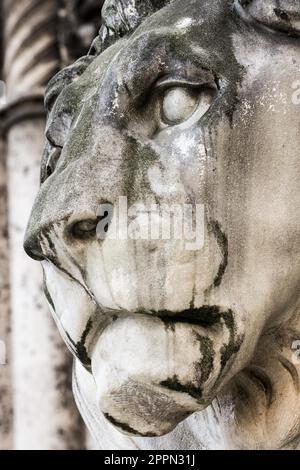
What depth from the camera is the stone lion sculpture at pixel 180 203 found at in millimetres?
881

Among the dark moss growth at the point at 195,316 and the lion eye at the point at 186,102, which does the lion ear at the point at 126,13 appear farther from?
the dark moss growth at the point at 195,316

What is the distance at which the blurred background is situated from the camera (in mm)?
1774

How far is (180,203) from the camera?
0.88 m

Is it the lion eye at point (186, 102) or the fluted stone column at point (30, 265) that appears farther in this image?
the fluted stone column at point (30, 265)

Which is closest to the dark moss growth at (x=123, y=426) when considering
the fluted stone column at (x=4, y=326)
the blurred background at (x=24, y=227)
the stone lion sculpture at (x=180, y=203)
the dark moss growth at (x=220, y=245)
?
the stone lion sculpture at (x=180, y=203)

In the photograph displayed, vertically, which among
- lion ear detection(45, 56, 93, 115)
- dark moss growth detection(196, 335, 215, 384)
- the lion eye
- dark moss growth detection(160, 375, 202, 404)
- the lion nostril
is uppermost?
lion ear detection(45, 56, 93, 115)

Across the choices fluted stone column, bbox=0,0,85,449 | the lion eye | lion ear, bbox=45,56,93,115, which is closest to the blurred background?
fluted stone column, bbox=0,0,85,449

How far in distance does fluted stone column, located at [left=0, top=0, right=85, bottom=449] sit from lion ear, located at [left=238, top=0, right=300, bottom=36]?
981 mm

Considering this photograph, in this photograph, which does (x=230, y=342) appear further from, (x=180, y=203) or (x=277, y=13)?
(x=277, y=13)

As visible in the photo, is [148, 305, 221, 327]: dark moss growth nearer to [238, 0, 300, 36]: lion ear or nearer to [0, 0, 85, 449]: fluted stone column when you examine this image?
[238, 0, 300, 36]: lion ear

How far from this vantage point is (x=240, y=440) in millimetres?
1028

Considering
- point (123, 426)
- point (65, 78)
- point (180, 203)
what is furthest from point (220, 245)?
point (65, 78)

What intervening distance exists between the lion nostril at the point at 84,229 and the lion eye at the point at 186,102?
0.36 feet

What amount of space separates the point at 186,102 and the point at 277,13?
0.11 metres
